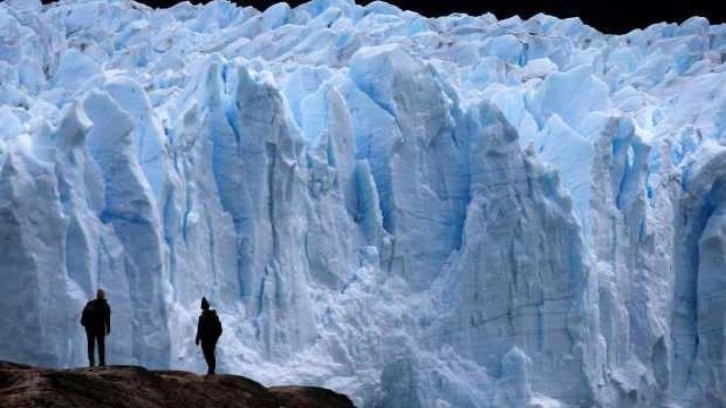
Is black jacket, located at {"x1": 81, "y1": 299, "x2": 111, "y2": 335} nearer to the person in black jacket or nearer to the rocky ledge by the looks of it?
the person in black jacket

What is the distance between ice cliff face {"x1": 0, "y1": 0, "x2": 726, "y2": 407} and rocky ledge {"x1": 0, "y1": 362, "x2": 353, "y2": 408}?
88.6 inches

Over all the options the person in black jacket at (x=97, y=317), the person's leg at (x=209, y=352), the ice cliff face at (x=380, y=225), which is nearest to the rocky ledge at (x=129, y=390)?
the person's leg at (x=209, y=352)

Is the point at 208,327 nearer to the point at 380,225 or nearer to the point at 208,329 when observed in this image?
the point at 208,329

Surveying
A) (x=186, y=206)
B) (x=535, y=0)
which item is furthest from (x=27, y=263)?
(x=535, y=0)

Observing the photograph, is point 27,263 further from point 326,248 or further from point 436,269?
point 436,269

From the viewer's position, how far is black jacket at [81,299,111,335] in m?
12.8

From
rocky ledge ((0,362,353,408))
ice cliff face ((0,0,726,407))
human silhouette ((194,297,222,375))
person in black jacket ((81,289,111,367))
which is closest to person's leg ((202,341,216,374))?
human silhouette ((194,297,222,375))

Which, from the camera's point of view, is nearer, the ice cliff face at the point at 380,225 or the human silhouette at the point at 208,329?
the human silhouette at the point at 208,329

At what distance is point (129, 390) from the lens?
11.6 metres

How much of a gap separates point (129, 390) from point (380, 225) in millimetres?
6403

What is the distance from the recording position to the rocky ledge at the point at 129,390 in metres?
10.6

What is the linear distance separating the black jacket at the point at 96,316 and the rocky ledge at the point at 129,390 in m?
0.66

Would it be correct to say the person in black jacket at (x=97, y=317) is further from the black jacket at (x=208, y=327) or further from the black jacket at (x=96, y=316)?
the black jacket at (x=208, y=327)

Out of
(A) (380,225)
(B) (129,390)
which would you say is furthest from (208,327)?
(A) (380,225)
